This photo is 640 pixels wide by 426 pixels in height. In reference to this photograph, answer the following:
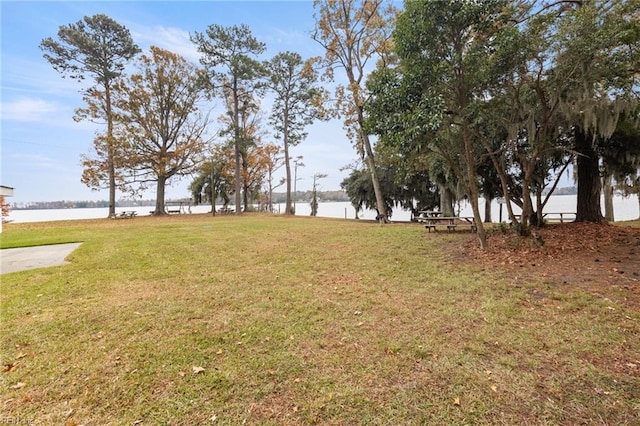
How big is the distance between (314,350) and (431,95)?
Result: 528 cm

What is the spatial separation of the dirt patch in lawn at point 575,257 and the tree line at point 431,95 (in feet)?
2.31

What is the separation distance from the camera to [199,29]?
1994cm

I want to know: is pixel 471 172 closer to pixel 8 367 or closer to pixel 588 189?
pixel 588 189

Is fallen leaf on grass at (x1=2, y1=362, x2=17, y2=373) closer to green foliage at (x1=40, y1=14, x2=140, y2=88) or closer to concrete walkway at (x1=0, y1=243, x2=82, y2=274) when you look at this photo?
concrete walkway at (x1=0, y1=243, x2=82, y2=274)

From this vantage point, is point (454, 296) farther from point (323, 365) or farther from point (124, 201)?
point (124, 201)

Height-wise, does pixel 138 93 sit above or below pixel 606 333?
above

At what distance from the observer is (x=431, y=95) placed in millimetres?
6047

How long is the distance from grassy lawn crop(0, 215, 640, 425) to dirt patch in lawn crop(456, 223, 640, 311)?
0.56 meters

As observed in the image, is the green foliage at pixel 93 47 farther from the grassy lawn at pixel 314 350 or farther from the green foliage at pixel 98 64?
the grassy lawn at pixel 314 350

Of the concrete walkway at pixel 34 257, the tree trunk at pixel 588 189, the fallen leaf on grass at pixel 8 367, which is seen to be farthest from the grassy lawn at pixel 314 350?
the tree trunk at pixel 588 189

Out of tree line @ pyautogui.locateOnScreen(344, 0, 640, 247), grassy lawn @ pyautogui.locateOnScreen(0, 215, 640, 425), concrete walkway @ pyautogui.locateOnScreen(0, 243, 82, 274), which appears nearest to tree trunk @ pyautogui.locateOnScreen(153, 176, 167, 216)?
concrete walkway @ pyautogui.locateOnScreen(0, 243, 82, 274)

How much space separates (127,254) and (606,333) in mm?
8500

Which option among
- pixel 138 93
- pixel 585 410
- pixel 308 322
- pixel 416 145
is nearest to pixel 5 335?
pixel 308 322

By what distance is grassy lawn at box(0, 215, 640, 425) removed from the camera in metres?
2.16
